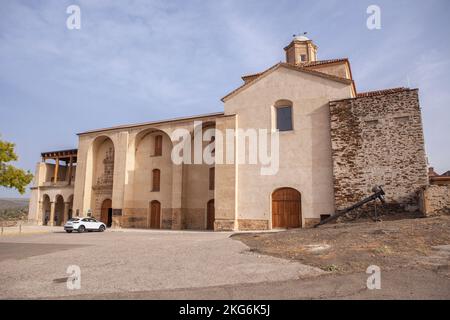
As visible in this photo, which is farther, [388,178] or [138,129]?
[138,129]

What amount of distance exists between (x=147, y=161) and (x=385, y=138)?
61.0 ft

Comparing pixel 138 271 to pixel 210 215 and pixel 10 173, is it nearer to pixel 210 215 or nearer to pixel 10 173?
pixel 210 215

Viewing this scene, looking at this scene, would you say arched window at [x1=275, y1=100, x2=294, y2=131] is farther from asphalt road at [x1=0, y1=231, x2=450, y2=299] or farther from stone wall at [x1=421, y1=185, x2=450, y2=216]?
asphalt road at [x1=0, y1=231, x2=450, y2=299]

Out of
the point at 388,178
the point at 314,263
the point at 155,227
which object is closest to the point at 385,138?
the point at 388,178

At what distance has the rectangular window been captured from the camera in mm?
20753

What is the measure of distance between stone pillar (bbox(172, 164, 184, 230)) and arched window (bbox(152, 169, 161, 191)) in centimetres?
239

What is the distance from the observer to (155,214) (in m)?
26.5

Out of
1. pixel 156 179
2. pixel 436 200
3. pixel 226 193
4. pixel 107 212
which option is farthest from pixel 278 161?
pixel 107 212

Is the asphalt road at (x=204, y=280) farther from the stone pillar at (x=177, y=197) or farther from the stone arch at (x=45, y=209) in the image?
the stone arch at (x=45, y=209)

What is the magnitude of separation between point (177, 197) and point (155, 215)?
3.29 m

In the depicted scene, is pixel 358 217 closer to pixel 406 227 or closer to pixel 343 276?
pixel 406 227

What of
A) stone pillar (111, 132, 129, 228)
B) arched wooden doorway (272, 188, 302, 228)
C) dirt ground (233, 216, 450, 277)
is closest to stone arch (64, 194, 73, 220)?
stone pillar (111, 132, 129, 228)

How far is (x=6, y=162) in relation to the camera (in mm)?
23562

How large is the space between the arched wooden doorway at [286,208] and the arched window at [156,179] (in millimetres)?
10987
